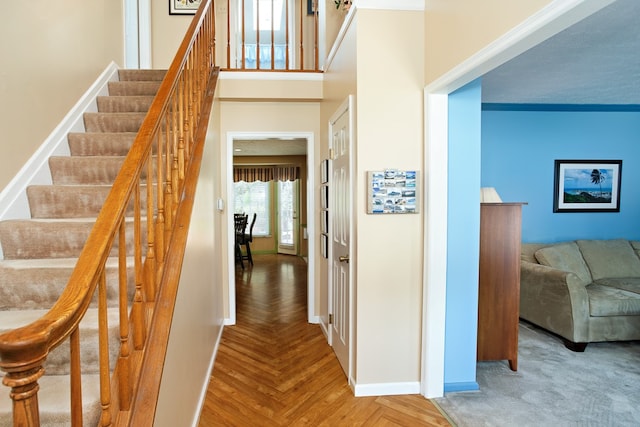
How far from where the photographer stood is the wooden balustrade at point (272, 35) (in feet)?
13.3

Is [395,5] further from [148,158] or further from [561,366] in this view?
[561,366]

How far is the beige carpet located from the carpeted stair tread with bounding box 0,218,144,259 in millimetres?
2366

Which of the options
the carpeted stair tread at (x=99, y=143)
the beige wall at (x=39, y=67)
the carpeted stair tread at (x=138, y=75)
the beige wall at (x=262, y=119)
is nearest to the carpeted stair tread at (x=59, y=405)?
the beige wall at (x=39, y=67)

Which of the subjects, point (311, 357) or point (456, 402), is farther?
point (311, 357)

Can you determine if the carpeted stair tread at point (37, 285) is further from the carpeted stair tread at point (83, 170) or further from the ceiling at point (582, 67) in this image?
the ceiling at point (582, 67)

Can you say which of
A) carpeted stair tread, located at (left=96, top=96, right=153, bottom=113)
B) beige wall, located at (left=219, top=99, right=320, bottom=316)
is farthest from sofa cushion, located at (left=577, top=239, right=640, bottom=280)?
carpeted stair tread, located at (left=96, top=96, right=153, bottom=113)

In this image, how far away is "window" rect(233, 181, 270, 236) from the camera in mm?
9562

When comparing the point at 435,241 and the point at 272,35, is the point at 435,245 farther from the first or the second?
the point at 272,35

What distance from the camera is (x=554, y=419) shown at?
2.30 meters

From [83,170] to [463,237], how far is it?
2.56 meters

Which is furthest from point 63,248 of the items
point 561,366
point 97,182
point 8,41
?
point 561,366

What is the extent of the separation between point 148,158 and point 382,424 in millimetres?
1986

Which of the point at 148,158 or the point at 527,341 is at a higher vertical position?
the point at 148,158

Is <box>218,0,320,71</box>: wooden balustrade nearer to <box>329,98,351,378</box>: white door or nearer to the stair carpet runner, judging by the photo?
<box>329,98,351,378</box>: white door
